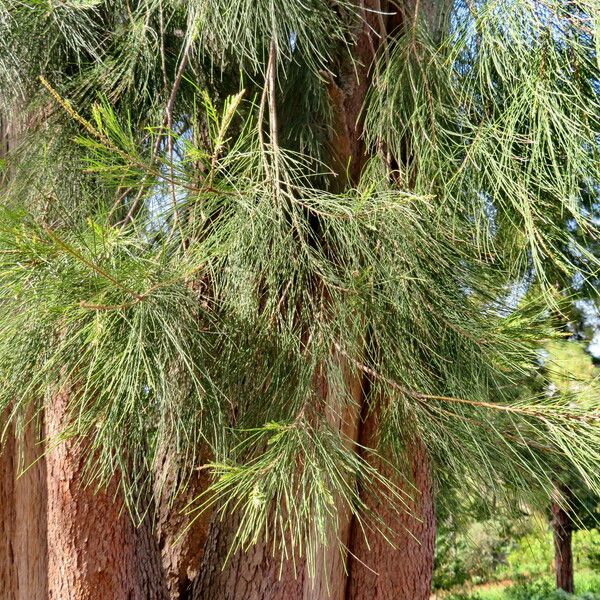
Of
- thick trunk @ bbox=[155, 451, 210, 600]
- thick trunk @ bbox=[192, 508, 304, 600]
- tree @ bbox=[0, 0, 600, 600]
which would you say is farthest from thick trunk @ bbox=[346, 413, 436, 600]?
thick trunk @ bbox=[155, 451, 210, 600]

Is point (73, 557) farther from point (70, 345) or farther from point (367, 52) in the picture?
point (367, 52)

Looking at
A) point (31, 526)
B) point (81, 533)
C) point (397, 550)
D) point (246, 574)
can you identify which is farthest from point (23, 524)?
point (397, 550)

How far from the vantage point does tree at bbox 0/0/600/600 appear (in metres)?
1.16

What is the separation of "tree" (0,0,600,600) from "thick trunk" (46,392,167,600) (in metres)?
0.01

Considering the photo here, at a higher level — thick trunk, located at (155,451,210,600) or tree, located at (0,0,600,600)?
tree, located at (0,0,600,600)

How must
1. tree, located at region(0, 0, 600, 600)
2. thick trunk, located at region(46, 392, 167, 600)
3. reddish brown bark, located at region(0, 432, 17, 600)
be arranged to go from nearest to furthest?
1. tree, located at region(0, 0, 600, 600)
2. thick trunk, located at region(46, 392, 167, 600)
3. reddish brown bark, located at region(0, 432, 17, 600)

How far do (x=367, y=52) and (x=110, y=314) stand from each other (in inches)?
38.8

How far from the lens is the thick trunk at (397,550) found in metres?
1.70

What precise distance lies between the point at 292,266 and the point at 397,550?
0.76m

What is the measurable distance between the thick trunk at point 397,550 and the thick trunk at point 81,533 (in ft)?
1.62

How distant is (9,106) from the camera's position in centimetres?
157

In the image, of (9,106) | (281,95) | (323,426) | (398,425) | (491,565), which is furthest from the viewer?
(491,565)

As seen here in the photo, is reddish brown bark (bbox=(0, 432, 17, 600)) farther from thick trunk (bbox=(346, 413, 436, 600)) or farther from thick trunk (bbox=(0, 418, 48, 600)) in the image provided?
thick trunk (bbox=(346, 413, 436, 600))

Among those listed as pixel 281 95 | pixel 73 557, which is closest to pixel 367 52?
pixel 281 95
